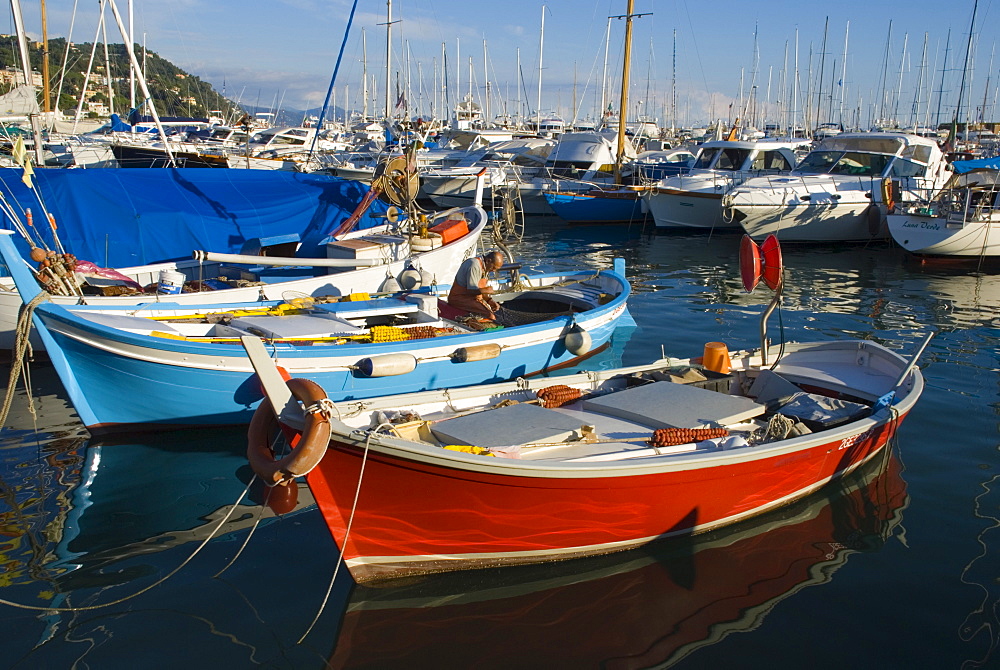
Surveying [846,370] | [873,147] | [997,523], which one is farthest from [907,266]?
[997,523]

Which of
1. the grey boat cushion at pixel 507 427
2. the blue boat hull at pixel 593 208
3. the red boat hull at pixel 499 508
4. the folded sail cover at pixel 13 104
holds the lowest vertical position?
the red boat hull at pixel 499 508

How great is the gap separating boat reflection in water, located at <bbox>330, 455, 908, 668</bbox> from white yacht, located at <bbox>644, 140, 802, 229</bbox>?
1952 cm

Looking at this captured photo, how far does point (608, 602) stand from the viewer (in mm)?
6305

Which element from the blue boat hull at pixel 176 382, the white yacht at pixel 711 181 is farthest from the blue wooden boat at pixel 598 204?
the blue boat hull at pixel 176 382

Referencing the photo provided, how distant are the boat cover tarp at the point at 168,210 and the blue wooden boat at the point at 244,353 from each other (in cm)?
365

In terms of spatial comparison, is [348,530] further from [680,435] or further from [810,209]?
[810,209]

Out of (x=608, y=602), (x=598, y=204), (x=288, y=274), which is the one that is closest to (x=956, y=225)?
(x=598, y=204)

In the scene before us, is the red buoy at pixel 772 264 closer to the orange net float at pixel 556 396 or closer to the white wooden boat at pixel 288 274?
the orange net float at pixel 556 396

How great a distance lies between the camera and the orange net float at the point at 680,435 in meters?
6.93

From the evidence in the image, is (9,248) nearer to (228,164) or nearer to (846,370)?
(846,370)

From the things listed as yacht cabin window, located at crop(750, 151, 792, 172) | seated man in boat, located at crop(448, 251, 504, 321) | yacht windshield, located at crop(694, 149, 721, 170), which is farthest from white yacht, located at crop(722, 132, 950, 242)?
seated man in boat, located at crop(448, 251, 504, 321)

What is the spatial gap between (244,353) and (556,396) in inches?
140

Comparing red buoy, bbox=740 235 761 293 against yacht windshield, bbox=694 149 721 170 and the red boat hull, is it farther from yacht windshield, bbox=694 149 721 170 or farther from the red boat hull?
yacht windshield, bbox=694 149 721 170

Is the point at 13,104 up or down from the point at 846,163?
up
